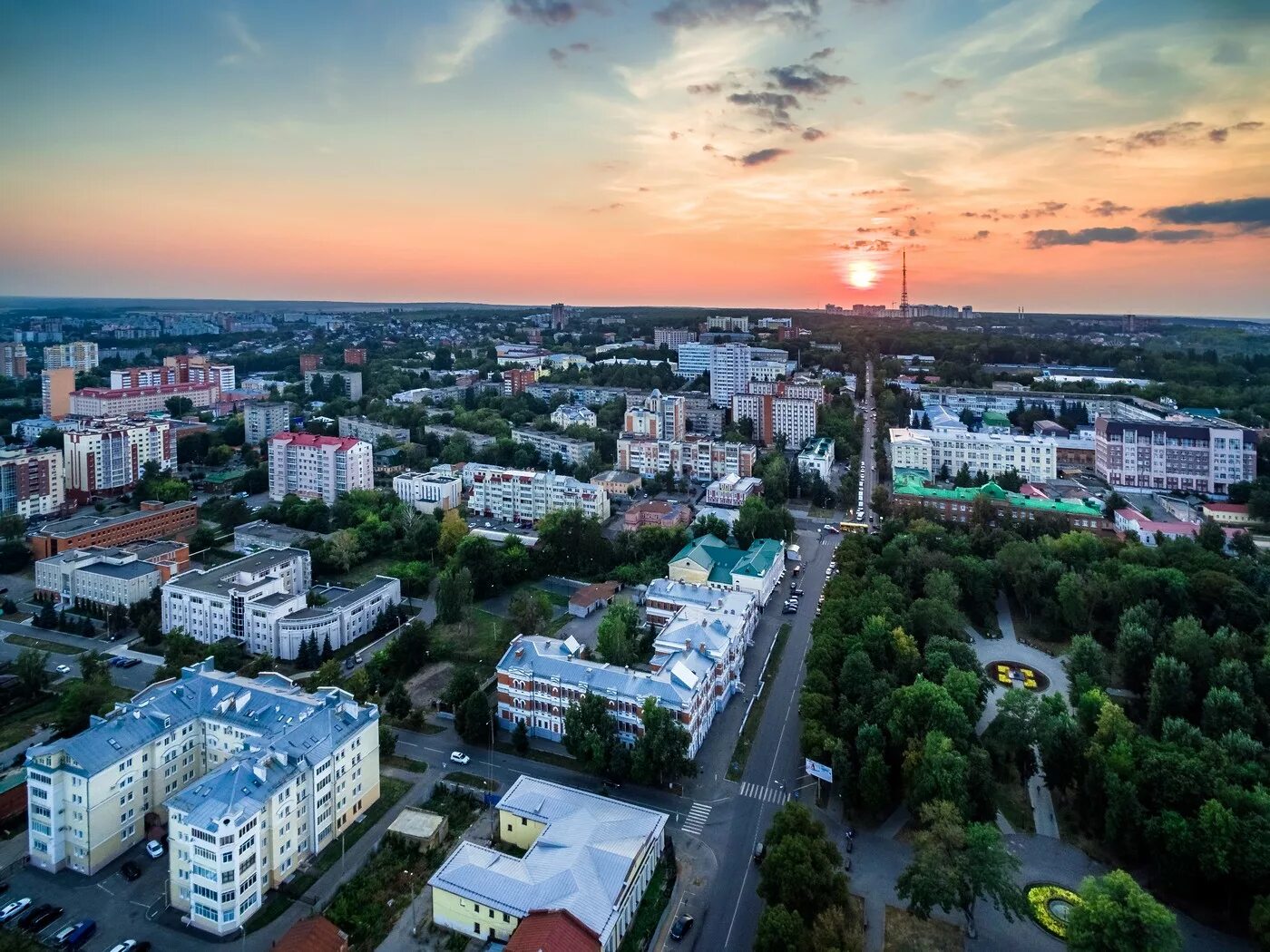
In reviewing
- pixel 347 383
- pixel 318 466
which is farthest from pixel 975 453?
pixel 347 383

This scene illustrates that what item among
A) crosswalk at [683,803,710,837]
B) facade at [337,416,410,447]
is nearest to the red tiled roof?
crosswalk at [683,803,710,837]

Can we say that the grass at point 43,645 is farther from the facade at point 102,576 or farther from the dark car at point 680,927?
the dark car at point 680,927

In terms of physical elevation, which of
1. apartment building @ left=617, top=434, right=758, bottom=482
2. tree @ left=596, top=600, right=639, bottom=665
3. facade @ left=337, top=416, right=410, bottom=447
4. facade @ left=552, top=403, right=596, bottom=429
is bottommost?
tree @ left=596, top=600, right=639, bottom=665

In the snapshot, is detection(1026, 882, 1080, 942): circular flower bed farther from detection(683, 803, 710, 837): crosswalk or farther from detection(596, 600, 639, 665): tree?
detection(596, 600, 639, 665): tree

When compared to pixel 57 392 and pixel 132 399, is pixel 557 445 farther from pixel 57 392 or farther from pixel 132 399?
pixel 57 392

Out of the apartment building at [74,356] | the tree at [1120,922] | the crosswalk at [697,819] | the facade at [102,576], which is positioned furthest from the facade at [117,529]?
the apartment building at [74,356]
